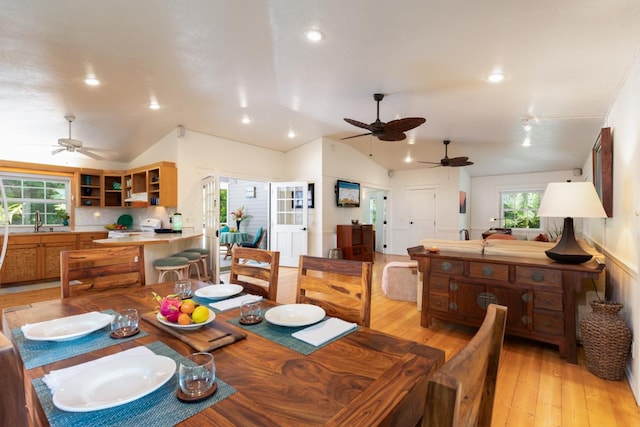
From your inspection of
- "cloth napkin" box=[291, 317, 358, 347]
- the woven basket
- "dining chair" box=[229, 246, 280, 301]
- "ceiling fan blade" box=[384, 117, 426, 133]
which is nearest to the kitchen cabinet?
"ceiling fan blade" box=[384, 117, 426, 133]

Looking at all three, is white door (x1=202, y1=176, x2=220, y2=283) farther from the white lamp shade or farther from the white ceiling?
the white lamp shade

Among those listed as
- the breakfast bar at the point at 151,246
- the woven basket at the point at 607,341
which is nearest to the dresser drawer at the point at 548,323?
the woven basket at the point at 607,341

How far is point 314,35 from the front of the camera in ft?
8.92

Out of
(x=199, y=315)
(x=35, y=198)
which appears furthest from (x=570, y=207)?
(x=35, y=198)

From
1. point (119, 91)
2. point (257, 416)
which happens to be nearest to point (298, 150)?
point (119, 91)

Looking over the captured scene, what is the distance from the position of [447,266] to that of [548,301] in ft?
2.79

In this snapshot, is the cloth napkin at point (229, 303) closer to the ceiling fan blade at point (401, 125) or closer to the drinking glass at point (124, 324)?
the drinking glass at point (124, 324)

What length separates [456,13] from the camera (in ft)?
7.07

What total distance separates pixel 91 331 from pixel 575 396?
2895 mm

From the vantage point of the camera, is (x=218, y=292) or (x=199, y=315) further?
(x=218, y=292)

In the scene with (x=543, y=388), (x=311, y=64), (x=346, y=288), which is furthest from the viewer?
(x=311, y=64)

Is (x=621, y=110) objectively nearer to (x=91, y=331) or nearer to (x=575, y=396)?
(x=575, y=396)

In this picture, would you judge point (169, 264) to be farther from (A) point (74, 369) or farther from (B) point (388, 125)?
(B) point (388, 125)

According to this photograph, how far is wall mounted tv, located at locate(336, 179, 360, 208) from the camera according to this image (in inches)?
270
